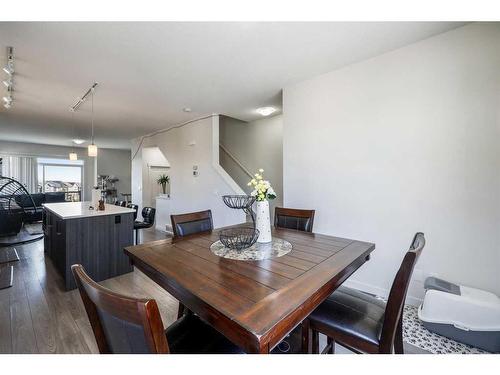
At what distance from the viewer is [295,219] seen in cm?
228

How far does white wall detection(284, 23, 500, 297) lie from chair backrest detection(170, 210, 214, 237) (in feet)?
4.62

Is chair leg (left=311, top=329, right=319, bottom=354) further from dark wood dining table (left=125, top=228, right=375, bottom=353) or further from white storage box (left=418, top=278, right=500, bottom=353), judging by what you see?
white storage box (left=418, top=278, right=500, bottom=353)

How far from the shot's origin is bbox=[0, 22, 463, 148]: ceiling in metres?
1.88

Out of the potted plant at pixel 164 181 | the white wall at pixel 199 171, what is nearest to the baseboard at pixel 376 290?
the white wall at pixel 199 171

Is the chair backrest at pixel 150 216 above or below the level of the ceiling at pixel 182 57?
below

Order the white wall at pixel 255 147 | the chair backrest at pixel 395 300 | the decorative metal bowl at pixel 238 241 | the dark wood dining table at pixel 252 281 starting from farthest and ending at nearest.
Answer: the white wall at pixel 255 147 < the decorative metal bowl at pixel 238 241 < the chair backrest at pixel 395 300 < the dark wood dining table at pixel 252 281

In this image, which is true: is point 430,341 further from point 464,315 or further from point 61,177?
point 61,177

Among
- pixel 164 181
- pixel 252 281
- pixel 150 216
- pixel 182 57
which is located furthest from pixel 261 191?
pixel 164 181

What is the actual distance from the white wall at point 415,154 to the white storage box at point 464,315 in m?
0.28

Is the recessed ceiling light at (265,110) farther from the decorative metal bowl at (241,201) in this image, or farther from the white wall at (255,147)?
the decorative metal bowl at (241,201)

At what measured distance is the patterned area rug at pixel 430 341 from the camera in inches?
63.6

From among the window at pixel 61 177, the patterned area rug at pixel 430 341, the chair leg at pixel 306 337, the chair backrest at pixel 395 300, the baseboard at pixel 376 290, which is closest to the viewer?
the chair backrest at pixel 395 300

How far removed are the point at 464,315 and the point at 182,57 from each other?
3323 mm
